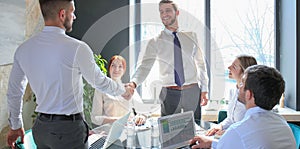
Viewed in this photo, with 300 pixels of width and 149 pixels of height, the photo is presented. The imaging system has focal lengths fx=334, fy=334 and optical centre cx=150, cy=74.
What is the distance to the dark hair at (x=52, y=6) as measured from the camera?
5.29 ft

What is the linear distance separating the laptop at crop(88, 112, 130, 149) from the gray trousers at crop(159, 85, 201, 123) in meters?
0.70

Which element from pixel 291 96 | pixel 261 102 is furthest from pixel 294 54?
pixel 261 102

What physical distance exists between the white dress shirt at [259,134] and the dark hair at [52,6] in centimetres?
100

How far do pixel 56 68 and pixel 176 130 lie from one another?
0.74 m

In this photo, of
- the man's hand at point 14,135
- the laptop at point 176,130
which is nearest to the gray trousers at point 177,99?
the laptop at point 176,130

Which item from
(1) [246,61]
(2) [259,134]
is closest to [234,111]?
(1) [246,61]

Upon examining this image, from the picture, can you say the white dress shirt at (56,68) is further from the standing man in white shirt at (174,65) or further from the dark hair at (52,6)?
the standing man in white shirt at (174,65)

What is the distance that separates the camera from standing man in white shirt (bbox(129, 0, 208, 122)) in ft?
8.73

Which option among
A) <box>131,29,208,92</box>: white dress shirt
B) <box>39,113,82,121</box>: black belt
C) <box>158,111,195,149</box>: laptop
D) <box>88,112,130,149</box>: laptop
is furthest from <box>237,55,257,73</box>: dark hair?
<box>39,113,82,121</box>: black belt

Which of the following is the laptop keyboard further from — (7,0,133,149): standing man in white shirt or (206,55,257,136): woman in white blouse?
(206,55,257,136): woman in white blouse

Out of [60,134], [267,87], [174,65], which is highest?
[174,65]

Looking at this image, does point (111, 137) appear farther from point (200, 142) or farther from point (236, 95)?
point (236, 95)

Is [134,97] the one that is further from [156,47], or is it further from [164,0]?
[164,0]

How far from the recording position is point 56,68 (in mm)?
1569
